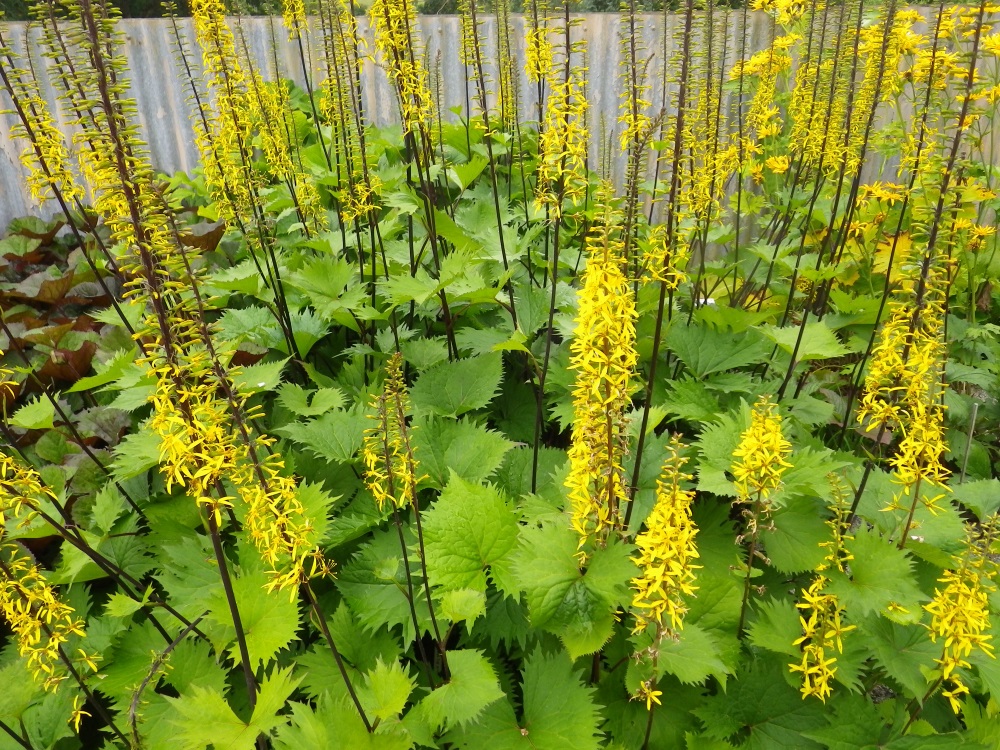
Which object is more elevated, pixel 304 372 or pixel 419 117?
pixel 419 117

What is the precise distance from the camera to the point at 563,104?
200 cm

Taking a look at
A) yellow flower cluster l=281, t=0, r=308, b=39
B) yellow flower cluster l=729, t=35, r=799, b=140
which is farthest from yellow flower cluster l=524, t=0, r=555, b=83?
yellow flower cluster l=729, t=35, r=799, b=140

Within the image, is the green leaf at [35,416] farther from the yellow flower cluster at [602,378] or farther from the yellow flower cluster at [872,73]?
the yellow flower cluster at [872,73]

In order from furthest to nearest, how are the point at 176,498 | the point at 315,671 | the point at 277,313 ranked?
the point at 277,313, the point at 176,498, the point at 315,671

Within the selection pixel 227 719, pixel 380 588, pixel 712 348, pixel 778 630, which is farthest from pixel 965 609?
pixel 227 719

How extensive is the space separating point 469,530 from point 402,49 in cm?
180

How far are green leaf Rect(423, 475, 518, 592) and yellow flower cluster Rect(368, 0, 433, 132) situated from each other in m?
1.46

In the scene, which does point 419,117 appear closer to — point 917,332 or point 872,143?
point 917,332

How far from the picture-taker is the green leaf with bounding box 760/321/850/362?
2.60 m

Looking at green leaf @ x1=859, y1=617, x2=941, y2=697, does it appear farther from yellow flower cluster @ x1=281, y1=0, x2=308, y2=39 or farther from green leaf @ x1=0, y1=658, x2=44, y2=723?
yellow flower cluster @ x1=281, y1=0, x2=308, y2=39

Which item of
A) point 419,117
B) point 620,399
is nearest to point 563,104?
point 419,117

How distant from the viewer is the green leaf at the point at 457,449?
7.68 ft

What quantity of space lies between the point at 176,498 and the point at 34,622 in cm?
98

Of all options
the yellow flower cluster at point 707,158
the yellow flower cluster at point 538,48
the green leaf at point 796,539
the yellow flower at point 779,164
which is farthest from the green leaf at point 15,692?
the yellow flower at point 779,164
